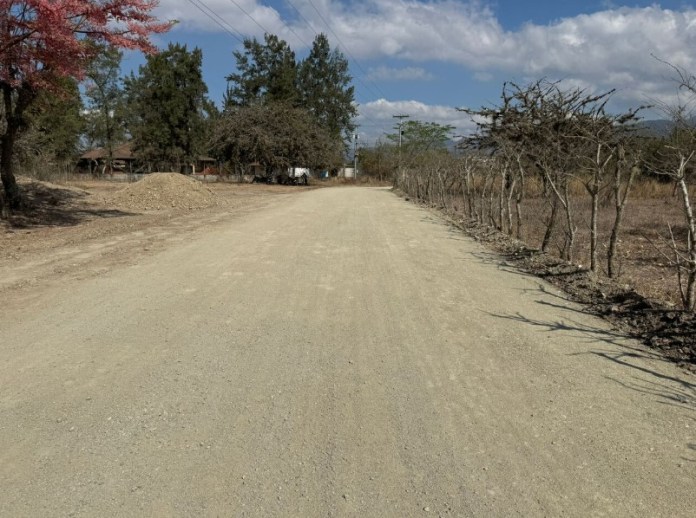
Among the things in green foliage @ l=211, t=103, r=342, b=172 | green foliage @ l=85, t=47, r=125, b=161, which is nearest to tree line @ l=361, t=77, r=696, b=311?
green foliage @ l=211, t=103, r=342, b=172

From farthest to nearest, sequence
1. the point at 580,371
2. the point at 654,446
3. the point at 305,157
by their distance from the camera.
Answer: the point at 305,157 → the point at 580,371 → the point at 654,446

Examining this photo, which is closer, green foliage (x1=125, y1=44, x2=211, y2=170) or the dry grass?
the dry grass

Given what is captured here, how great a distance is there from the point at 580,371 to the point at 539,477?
1746 mm

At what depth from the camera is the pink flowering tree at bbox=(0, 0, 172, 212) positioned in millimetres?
10633

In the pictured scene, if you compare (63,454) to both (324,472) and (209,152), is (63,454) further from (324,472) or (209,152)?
(209,152)

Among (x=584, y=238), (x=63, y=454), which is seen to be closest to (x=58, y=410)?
(x=63, y=454)

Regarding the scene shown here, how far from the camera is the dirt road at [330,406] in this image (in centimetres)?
282

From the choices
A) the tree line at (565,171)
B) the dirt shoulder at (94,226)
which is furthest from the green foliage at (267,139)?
the dirt shoulder at (94,226)

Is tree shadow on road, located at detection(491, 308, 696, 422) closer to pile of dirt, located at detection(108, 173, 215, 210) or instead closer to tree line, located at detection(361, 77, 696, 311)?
tree line, located at detection(361, 77, 696, 311)

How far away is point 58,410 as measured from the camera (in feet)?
11.9

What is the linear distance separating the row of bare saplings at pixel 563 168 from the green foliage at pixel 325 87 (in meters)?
41.7

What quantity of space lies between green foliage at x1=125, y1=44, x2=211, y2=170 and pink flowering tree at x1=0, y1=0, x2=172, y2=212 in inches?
1553

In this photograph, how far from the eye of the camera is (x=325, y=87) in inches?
2662

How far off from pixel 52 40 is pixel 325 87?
59443 mm
